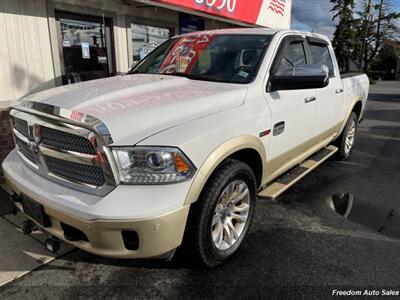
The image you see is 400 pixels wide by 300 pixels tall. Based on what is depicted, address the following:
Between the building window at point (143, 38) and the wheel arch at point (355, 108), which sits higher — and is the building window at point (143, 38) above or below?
above

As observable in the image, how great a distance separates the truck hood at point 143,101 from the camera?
2.27 metres

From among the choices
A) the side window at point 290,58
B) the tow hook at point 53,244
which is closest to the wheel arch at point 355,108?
the side window at point 290,58

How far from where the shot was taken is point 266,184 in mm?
3600

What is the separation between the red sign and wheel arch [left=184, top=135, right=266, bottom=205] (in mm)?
4041

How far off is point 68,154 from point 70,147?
50 millimetres

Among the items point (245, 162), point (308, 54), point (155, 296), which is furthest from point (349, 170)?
point (155, 296)

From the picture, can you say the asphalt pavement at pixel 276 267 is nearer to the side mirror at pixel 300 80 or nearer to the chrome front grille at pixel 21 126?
the chrome front grille at pixel 21 126

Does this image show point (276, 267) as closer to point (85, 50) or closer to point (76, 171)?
point (76, 171)

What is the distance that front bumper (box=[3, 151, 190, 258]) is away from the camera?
7.04ft

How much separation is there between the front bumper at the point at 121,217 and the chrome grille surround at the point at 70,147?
9cm

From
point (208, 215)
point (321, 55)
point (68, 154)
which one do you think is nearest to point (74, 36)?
point (321, 55)

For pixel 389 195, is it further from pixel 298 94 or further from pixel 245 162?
pixel 245 162

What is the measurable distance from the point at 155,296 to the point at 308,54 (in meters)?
3.13

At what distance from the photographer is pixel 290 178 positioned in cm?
397
